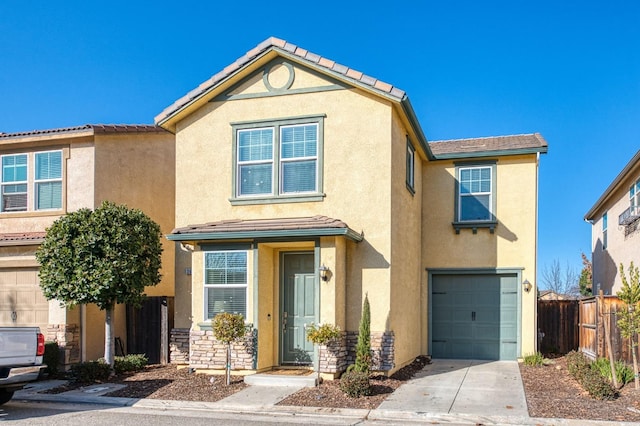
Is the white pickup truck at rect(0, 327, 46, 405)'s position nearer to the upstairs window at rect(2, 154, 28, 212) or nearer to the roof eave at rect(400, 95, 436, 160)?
the upstairs window at rect(2, 154, 28, 212)

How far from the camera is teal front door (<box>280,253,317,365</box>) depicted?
1259 centimetres

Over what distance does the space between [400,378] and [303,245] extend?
3.36m

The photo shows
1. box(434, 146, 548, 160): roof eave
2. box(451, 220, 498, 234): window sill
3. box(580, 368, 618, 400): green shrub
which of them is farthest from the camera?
box(451, 220, 498, 234): window sill

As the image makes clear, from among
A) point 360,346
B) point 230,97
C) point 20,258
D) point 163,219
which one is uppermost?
point 230,97

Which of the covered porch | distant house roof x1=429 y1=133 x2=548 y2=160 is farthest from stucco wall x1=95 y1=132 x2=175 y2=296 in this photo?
distant house roof x1=429 y1=133 x2=548 y2=160

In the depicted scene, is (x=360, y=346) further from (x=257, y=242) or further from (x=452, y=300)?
(x=452, y=300)

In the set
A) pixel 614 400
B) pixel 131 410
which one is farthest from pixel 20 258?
pixel 614 400

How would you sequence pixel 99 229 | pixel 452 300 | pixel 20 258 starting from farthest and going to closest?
pixel 452 300 → pixel 20 258 → pixel 99 229

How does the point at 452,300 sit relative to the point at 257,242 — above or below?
below

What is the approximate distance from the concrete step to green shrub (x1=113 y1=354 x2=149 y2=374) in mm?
3188

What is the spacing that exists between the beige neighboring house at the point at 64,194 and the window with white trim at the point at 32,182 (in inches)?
1.0

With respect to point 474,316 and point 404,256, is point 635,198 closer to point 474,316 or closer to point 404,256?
point 474,316

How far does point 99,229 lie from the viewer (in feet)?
39.0

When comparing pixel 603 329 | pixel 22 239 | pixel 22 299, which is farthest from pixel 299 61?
pixel 22 299
